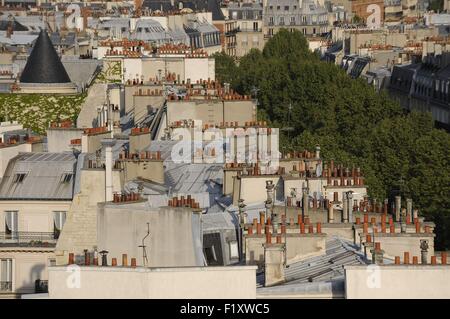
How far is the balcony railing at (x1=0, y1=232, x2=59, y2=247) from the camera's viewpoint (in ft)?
90.4

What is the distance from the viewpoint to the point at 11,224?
94.9 ft

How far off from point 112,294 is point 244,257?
4.84 metres

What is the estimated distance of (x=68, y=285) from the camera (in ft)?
62.6

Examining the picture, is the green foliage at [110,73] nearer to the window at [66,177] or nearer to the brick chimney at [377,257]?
the window at [66,177]

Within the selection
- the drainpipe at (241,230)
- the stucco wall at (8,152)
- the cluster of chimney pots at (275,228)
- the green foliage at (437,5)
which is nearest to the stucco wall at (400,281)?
the cluster of chimney pots at (275,228)

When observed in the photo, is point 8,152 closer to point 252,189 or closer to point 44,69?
point 252,189

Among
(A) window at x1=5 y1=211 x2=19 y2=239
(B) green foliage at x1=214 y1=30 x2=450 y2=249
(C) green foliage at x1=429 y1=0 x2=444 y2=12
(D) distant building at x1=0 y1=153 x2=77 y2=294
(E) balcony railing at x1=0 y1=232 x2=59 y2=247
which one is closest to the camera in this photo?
(D) distant building at x1=0 y1=153 x2=77 y2=294

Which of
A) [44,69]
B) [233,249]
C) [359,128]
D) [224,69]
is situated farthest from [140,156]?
[224,69]

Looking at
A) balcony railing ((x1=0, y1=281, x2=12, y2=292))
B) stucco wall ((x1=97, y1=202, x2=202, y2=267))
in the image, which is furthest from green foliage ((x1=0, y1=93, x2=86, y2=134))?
stucco wall ((x1=97, y1=202, x2=202, y2=267))

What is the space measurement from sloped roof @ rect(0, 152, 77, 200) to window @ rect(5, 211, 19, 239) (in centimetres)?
29

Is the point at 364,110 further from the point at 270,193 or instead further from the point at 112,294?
the point at 112,294

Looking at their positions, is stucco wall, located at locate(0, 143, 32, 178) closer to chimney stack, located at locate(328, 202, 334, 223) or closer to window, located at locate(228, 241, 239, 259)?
window, located at locate(228, 241, 239, 259)

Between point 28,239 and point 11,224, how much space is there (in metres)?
0.98
